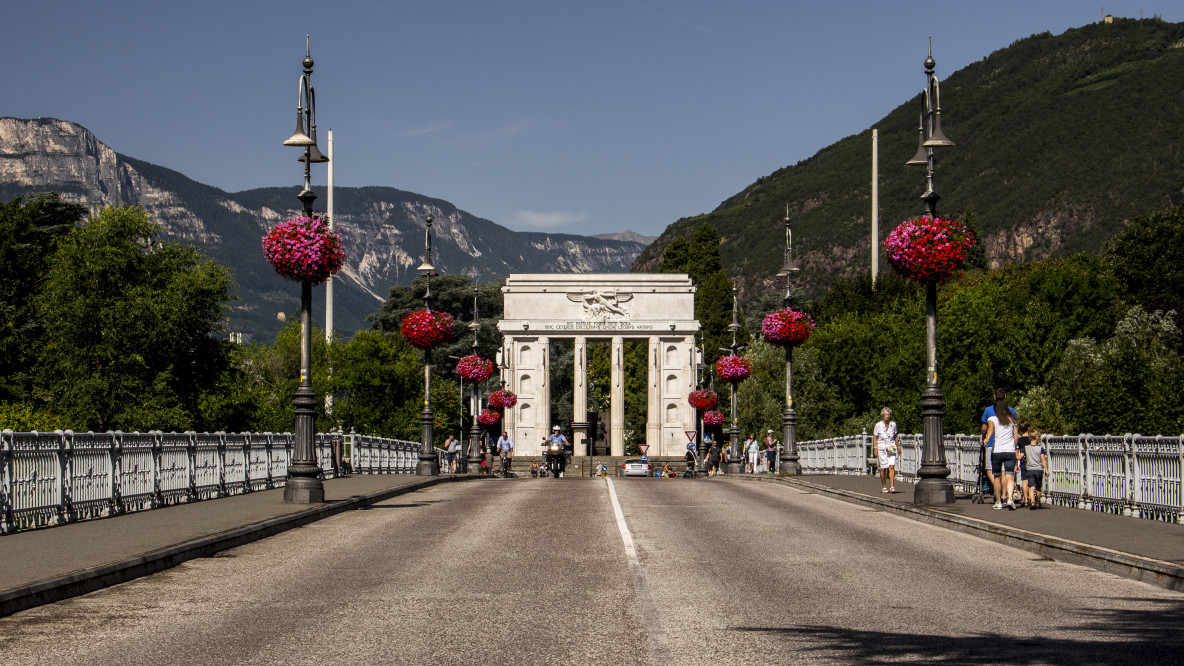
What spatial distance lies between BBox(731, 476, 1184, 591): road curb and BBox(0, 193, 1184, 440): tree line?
37.2 meters

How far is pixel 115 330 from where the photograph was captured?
60.0 metres

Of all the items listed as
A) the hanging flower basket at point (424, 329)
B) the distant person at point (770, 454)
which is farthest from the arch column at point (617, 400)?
the hanging flower basket at point (424, 329)

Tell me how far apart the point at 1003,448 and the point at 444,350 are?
9217 centimetres

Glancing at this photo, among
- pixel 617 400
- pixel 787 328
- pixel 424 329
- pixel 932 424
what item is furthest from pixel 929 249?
pixel 617 400

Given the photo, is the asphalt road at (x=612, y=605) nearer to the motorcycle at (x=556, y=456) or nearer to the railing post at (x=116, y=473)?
the railing post at (x=116, y=473)

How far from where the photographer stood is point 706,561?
14633mm

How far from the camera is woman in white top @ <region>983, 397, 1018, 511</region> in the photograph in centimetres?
2147

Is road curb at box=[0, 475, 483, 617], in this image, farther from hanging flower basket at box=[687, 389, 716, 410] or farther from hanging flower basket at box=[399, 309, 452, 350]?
hanging flower basket at box=[687, 389, 716, 410]

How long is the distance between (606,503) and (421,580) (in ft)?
43.5

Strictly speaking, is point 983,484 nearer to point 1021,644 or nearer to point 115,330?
point 1021,644

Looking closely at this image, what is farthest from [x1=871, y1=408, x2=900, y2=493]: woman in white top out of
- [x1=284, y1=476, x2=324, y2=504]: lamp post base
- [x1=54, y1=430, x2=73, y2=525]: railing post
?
[x1=54, y1=430, x2=73, y2=525]: railing post

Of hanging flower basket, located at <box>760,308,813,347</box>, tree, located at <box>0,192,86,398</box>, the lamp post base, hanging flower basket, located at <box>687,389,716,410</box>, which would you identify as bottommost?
the lamp post base

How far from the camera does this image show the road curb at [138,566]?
1101 cm

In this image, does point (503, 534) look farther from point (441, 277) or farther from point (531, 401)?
point (441, 277)
